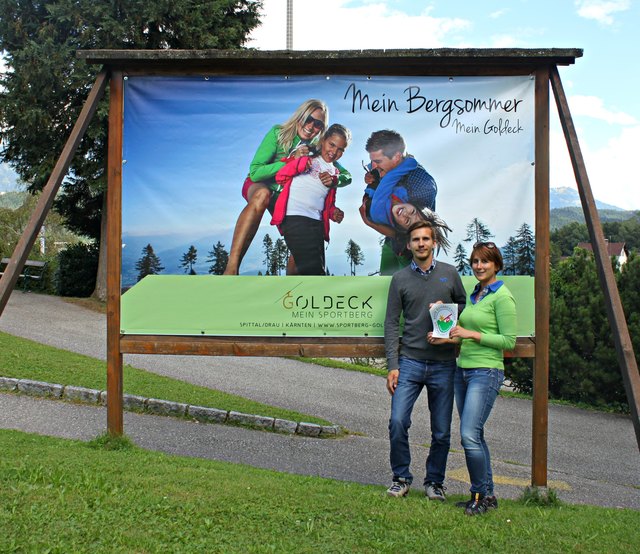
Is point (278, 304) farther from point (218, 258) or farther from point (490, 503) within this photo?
point (490, 503)

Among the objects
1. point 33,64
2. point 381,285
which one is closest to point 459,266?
point 381,285

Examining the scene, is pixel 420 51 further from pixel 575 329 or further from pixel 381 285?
pixel 575 329

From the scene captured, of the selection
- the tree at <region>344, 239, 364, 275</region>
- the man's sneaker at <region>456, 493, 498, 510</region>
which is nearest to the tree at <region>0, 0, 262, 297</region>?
the tree at <region>344, 239, 364, 275</region>

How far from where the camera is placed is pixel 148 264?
6199mm

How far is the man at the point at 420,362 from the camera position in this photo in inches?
211

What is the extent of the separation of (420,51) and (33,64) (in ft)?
57.7

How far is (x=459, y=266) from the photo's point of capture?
6062 millimetres

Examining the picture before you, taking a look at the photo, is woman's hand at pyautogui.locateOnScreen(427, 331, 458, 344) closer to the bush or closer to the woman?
the woman

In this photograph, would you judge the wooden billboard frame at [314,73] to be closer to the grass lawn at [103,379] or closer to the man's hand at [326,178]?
the man's hand at [326,178]

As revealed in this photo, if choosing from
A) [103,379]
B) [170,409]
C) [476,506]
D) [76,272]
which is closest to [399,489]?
[476,506]

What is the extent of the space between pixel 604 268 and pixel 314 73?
114 inches

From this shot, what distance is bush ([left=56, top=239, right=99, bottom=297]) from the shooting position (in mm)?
24453

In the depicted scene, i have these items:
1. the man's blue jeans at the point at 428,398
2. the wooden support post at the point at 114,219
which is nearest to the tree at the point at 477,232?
the man's blue jeans at the point at 428,398

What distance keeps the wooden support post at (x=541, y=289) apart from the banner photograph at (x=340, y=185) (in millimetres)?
77
